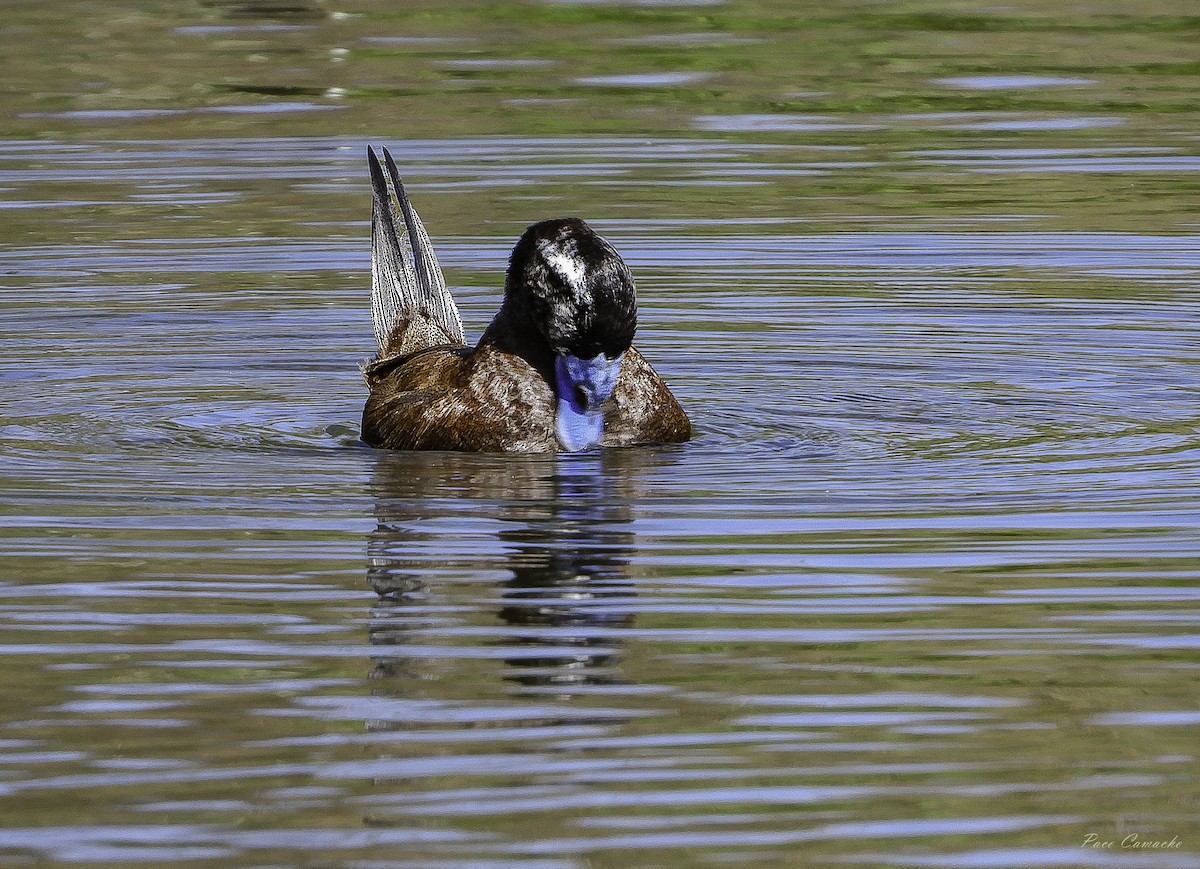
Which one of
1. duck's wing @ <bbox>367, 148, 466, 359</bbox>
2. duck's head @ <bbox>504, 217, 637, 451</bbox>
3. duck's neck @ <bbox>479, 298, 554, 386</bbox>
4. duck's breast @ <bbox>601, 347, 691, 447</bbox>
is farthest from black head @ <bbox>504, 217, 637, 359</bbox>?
duck's wing @ <bbox>367, 148, 466, 359</bbox>

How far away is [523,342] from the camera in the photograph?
30.7 ft

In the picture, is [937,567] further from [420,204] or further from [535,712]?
[420,204]

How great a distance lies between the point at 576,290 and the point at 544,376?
2.53 feet

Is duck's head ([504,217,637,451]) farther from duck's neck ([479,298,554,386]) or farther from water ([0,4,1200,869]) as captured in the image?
water ([0,4,1200,869])

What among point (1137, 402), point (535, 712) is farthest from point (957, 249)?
point (535, 712)

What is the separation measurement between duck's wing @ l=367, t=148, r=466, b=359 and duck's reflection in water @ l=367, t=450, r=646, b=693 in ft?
4.95

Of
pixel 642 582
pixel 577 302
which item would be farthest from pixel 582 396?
pixel 642 582

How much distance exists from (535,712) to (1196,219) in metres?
9.36

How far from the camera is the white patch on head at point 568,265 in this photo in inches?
340

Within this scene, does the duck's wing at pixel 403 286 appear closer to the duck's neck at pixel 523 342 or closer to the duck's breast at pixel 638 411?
the duck's neck at pixel 523 342

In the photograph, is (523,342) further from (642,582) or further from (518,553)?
(642,582)

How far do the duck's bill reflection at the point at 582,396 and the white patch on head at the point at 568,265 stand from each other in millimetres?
300

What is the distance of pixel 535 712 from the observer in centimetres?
595

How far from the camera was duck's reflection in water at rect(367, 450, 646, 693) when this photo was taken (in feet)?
21.3
